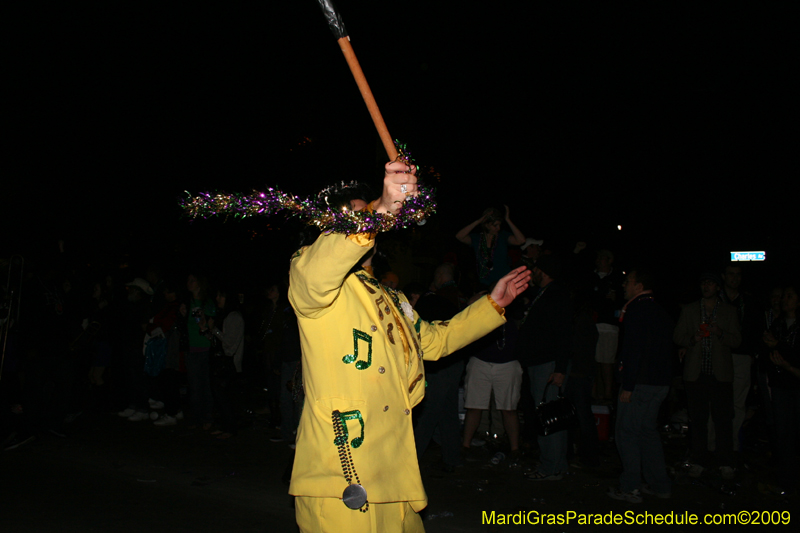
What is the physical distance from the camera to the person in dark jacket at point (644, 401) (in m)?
5.55

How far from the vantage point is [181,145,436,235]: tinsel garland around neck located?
2.15 m

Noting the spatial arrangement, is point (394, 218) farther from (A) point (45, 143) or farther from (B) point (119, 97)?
(A) point (45, 143)

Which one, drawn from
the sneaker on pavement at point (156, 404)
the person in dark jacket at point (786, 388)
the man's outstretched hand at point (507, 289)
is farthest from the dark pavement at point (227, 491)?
the man's outstretched hand at point (507, 289)

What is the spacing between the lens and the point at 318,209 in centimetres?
222

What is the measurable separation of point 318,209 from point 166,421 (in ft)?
24.5

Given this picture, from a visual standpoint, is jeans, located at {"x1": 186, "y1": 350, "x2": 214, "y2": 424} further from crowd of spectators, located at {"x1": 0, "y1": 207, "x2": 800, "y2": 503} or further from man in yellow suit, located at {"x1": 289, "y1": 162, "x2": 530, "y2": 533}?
man in yellow suit, located at {"x1": 289, "y1": 162, "x2": 530, "y2": 533}

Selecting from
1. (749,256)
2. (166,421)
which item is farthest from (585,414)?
(749,256)

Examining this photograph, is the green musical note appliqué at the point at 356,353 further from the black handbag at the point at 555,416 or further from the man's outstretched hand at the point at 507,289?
the black handbag at the point at 555,416

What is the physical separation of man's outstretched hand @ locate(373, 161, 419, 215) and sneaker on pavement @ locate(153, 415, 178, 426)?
24.8 feet

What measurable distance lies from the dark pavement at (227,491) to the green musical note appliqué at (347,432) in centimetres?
289

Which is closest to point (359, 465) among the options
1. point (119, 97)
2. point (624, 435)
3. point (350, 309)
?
point (350, 309)

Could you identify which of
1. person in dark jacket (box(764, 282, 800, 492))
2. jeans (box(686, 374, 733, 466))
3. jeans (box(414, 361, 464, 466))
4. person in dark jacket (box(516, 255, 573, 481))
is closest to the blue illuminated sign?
jeans (box(686, 374, 733, 466))

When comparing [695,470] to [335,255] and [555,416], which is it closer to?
[555,416]

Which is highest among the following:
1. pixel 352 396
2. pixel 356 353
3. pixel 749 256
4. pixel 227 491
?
pixel 749 256
